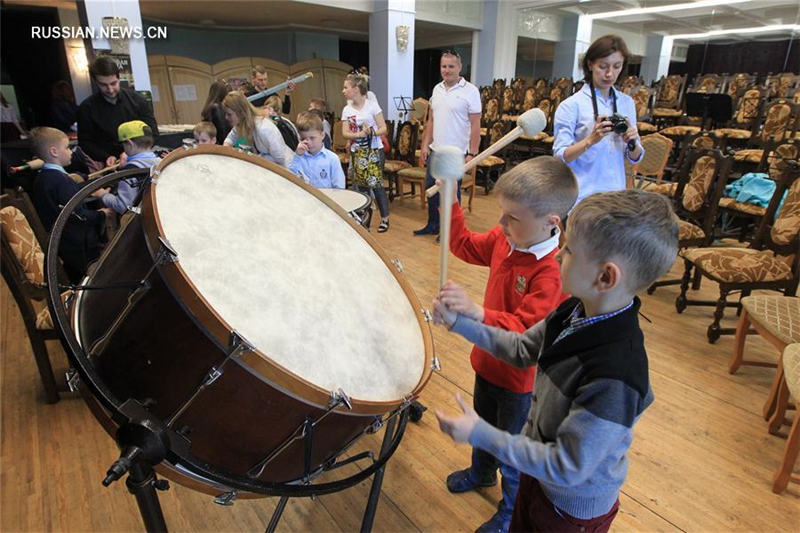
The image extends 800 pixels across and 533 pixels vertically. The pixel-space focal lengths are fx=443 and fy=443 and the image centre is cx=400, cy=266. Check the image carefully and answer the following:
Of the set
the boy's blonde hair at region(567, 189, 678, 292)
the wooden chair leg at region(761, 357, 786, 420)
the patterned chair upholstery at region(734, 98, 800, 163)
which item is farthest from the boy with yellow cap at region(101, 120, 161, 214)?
the patterned chair upholstery at region(734, 98, 800, 163)

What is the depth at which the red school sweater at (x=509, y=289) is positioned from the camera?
111cm

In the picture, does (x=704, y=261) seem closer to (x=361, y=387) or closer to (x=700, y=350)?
(x=700, y=350)

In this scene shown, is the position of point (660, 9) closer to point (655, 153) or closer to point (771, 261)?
point (655, 153)

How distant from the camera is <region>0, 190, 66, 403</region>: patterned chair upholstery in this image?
191cm

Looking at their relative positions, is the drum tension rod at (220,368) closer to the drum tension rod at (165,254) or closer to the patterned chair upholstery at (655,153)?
the drum tension rod at (165,254)

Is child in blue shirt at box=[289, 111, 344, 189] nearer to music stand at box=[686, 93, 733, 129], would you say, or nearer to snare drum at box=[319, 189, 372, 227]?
snare drum at box=[319, 189, 372, 227]

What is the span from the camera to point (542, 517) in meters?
0.94

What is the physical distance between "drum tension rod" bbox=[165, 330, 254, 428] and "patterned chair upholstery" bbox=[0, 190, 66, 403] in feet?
4.74

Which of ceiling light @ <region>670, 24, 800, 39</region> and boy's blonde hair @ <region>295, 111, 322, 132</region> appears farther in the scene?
ceiling light @ <region>670, 24, 800, 39</region>

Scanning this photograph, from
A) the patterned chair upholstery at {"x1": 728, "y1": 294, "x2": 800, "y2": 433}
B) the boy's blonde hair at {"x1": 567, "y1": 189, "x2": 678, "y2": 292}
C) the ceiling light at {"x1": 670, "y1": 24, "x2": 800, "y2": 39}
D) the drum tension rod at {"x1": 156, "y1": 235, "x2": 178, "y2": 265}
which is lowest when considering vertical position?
the patterned chair upholstery at {"x1": 728, "y1": 294, "x2": 800, "y2": 433}

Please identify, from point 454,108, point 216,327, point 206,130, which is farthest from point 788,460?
point 206,130

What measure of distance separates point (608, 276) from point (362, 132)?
3.36 meters

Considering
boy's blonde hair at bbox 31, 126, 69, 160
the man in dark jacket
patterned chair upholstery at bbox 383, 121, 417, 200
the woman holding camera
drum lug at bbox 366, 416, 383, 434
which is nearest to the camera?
drum lug at bbox 366, 416, 383, 434

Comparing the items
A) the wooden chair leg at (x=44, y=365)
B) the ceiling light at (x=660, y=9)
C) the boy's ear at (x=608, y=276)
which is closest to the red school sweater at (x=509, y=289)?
the boy's ear at (x=608, y=276)
